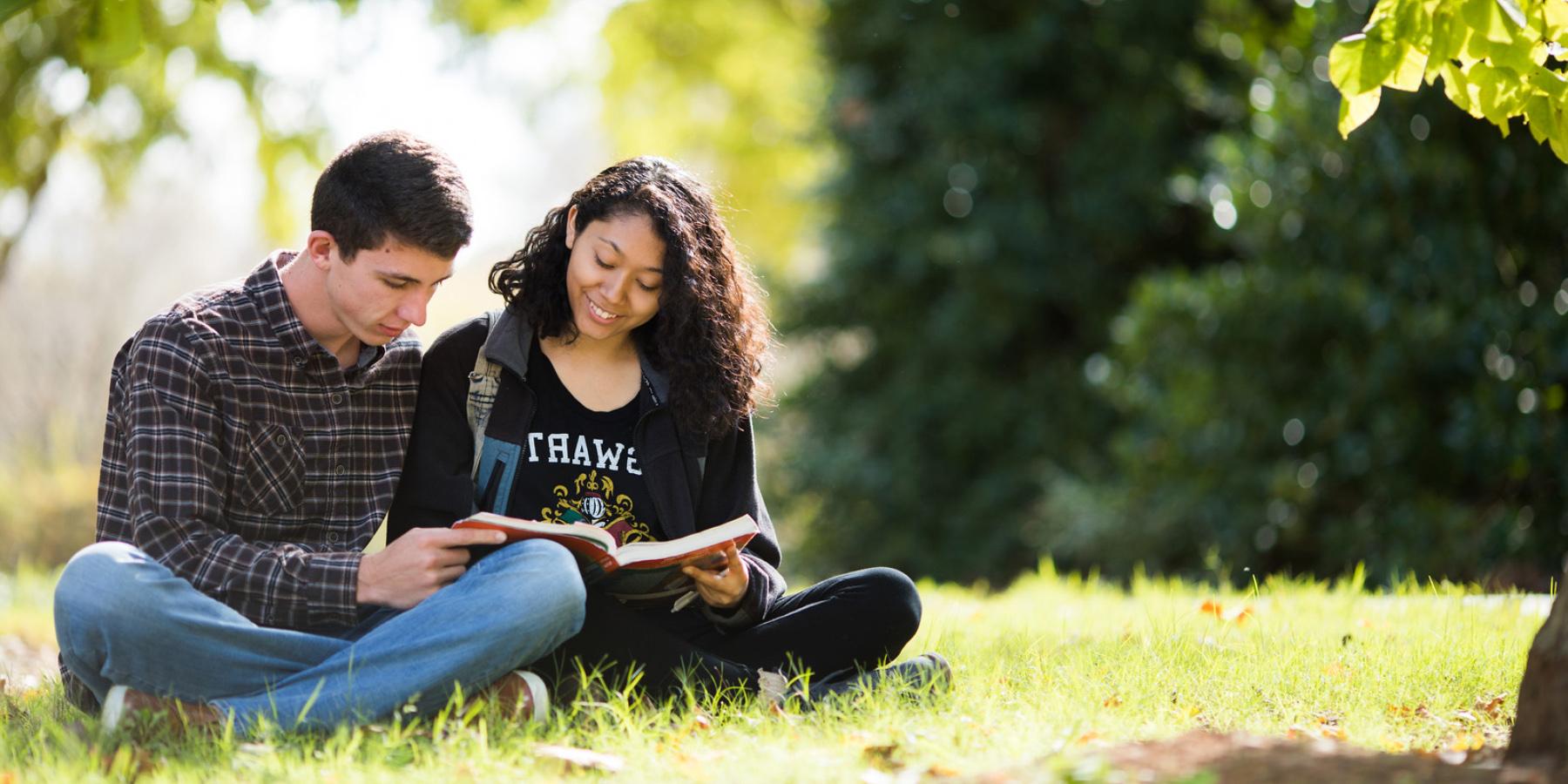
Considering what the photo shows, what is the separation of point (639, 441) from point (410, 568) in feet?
2.21

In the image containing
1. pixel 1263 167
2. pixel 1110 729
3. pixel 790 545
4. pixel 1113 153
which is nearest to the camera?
pixel 1110 729

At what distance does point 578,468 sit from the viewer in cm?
340

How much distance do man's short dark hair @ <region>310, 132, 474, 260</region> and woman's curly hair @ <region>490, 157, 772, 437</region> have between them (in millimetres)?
343

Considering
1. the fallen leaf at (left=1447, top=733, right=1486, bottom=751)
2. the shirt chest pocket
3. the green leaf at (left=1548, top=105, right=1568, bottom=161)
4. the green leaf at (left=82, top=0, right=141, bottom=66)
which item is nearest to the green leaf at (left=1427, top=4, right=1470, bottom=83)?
the green leaf at (left=1548, top=105, right=1568, bottom=161)

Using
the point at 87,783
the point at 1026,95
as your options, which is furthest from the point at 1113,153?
the point at 87,783

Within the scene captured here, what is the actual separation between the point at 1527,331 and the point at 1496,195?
63cm

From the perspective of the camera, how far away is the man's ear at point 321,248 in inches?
125

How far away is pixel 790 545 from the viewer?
423 inches

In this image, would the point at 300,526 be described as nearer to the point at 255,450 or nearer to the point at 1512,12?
the point at 255,450

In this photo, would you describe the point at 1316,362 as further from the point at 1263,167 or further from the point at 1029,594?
the point at 1029,594

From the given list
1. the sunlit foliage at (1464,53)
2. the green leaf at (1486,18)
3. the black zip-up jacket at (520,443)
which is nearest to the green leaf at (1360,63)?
the sunlit foliage at (1464,53)

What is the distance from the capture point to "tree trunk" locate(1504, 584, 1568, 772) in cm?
261

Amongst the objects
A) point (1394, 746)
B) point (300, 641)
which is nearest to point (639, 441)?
point (300, 641)

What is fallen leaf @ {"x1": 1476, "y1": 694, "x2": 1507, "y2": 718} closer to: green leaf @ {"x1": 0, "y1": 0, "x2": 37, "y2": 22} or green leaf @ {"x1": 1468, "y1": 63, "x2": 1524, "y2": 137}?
green leaf @ {"x1": 1468, "y1": 63, "x2": 1524, "y2": 137}
